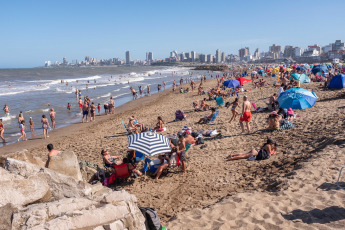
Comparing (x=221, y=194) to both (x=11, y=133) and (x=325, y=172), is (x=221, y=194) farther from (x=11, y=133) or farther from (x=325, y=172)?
(x=11, y=133)

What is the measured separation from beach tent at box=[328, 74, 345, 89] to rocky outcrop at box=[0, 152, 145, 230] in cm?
1685

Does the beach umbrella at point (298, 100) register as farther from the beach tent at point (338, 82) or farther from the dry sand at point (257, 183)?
the beach tent at point (338, 82)

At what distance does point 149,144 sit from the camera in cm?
650

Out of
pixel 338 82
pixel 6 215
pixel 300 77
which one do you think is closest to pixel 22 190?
pixel 6 215

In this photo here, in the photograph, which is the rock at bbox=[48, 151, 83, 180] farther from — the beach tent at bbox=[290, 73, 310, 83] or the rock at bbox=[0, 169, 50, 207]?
the beach tent at bbox=[290, 73, 310, 83]

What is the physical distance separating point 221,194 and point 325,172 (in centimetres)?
208

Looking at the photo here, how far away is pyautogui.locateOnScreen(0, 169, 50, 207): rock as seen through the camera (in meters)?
3.35

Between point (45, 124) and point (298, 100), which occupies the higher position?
point (298, 100)

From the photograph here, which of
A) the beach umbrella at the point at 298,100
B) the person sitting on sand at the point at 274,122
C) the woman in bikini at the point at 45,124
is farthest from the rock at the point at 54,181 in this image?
the woman in bikini at the point at 45,124

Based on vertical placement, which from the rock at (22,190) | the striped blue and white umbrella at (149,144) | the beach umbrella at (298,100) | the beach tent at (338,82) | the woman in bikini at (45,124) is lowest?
the woman in bikini at (45,124)

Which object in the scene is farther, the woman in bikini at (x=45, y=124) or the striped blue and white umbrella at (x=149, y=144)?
the woman in bikini at (x=45, y=124)

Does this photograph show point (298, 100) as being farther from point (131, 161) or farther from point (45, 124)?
point (45, 124)

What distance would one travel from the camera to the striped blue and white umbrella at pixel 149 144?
252 inches

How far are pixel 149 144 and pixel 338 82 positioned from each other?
1483cm
